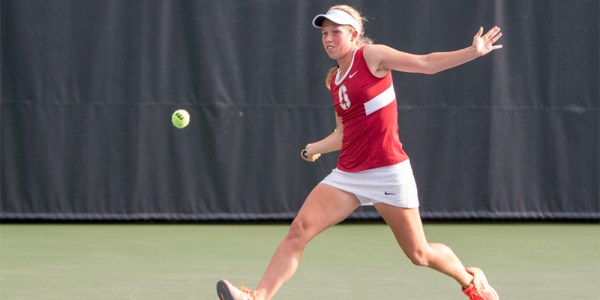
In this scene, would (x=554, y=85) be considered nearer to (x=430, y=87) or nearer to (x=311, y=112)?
(x=430, y=87)

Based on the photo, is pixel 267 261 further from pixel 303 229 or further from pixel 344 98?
pixel 344 98

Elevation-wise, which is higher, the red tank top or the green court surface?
the red tank top

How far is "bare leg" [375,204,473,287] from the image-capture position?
444 centimetres

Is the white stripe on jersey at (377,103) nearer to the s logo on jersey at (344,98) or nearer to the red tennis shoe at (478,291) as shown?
the s logo on jersey at (344,98)

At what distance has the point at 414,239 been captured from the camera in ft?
14.6

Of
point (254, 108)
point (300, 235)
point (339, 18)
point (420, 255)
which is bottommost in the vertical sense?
point (420, 255)

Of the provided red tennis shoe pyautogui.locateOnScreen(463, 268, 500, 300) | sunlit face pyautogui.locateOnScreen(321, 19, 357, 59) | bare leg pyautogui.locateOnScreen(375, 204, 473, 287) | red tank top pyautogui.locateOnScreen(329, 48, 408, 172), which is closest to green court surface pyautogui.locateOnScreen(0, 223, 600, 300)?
red tennis shoe pyautogui.locateOnScreen(463, 268, 500, 300)

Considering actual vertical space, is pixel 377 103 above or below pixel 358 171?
above

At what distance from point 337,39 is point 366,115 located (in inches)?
12.7

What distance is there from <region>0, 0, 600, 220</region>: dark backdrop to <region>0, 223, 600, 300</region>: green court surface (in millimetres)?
219

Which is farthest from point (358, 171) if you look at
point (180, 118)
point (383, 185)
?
point (180, 118)

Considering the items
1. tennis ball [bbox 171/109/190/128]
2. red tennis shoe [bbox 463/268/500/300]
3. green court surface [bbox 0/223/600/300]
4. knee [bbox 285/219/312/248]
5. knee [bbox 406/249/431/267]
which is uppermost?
tennis ball [bbox 171/109/190/128]

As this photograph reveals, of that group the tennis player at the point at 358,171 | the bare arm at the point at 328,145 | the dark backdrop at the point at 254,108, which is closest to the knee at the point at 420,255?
the tennis player at the point at 358,171

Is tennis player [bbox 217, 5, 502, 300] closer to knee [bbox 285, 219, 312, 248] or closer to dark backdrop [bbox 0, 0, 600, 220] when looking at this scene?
knee [bbox 285, 219, 312, 248]
